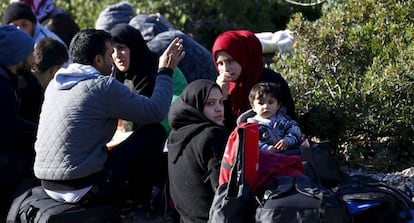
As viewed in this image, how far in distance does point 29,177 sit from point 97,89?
Answer: 101 centimetres

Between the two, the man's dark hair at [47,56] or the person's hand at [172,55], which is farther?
the man's dark hair at [47,56]

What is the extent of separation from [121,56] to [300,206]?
2213 mm

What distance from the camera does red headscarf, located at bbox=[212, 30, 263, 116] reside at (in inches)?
237

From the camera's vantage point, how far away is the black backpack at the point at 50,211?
211 inches

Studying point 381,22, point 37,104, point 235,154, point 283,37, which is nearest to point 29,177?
point 37,104

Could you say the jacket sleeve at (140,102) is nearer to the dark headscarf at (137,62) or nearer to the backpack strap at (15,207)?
the dark headscarf at (137,62)

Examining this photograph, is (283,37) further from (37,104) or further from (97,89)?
(97,89)

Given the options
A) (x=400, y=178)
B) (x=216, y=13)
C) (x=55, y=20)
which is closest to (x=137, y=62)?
(x=400, y=178)

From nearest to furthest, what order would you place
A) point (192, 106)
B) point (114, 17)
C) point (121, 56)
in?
point (192, 106)
point (121, 56)
point (114, 17)

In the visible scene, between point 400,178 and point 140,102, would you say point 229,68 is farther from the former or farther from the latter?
point 400,178

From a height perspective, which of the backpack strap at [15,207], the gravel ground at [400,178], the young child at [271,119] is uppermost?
the young child at [271,119]

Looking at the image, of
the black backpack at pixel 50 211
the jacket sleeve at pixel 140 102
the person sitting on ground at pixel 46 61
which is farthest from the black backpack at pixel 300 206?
the person sitting on ground at pixel 46 61

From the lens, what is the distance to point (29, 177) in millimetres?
5930

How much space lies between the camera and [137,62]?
20.5 feet
